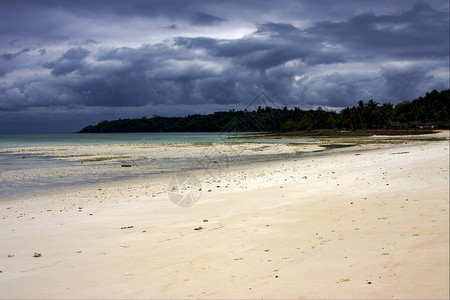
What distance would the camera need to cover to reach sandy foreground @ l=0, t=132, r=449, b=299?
16.0 ft

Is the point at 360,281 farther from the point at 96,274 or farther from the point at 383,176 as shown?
the point at 383,176

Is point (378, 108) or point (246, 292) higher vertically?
point (378, 108)

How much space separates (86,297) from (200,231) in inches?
125

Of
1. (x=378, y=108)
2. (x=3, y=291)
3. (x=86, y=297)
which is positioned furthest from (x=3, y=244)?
(x=378, y=108)

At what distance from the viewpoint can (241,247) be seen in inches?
253

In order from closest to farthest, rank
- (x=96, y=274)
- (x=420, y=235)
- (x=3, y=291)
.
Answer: (x=3, y=291) < (x=96, y=274) < (x=420, y=235)

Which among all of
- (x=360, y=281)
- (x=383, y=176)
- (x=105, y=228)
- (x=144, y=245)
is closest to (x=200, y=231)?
(x=144, y=245)

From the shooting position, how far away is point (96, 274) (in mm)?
5516

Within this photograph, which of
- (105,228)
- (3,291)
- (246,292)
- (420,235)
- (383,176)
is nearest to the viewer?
(246,292)

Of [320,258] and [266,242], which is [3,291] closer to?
[266,242]

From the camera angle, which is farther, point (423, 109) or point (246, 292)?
point (423, 109)

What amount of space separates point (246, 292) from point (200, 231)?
3037 mm

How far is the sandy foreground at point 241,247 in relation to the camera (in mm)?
4883

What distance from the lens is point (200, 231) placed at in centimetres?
761
